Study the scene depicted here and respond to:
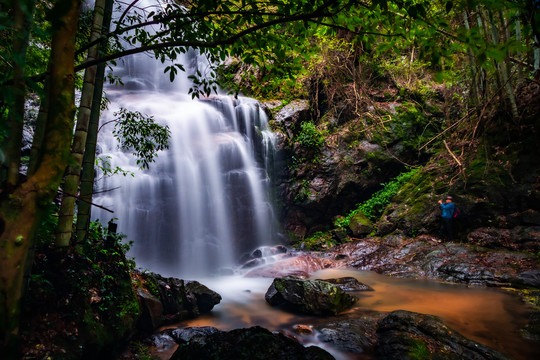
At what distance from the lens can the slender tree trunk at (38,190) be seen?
1.30 metres

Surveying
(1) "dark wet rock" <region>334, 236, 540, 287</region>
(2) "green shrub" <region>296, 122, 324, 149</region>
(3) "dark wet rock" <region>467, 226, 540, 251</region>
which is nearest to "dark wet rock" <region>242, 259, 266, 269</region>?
(1) "dark wet rock" <region>334, 236, 540, 287</region>

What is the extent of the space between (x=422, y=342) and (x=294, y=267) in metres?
5.58

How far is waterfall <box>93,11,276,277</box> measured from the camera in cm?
901

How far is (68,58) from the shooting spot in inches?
57.8

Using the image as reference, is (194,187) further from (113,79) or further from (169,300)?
(113,79)

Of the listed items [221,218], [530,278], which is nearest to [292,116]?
[221,218]

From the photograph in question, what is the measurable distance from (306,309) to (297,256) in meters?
4.64

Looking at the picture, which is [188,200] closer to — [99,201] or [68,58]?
[99,201]

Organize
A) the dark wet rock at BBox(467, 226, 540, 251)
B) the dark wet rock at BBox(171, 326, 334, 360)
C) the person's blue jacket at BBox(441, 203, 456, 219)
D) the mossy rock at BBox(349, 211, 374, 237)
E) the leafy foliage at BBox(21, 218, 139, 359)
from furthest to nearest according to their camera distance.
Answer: the mossy rock at BBox(349, 211, 374, 237) → the person's blue jacket at BBox(441, 203, 456, 219) → the dark wet rock at BBox(467, 226, 540, 251) → the dark wet rock at BBox(171, 326, 334, 360) → the leafy foliage at BBox(21, 218, 139, 359)

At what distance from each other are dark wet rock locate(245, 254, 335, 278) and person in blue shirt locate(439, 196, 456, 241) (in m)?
3.63

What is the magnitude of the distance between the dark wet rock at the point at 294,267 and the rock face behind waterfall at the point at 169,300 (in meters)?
3.24

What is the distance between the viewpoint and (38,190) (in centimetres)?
138

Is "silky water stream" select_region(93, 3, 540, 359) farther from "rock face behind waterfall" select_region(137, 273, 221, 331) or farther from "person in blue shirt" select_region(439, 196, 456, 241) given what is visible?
"person in blue shirt" select_region(439, 196, 456, 241)

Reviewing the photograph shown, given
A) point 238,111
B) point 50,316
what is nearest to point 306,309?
point 50,316
